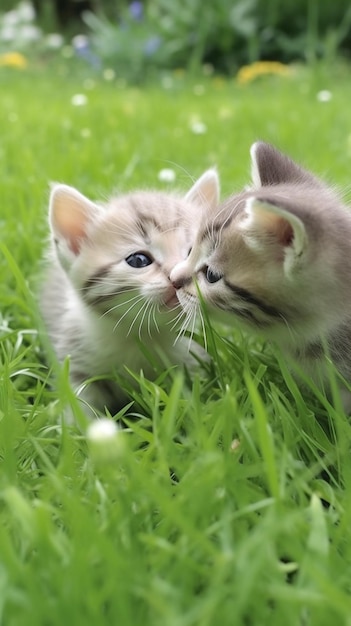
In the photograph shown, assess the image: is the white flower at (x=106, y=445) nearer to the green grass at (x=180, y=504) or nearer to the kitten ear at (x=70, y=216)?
the green grass at (x=180, y=504)

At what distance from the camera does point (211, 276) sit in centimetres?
172

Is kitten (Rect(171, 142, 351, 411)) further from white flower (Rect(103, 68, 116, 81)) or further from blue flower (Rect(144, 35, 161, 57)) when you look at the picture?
blue flower (Rect(144, 35, 161, 57))

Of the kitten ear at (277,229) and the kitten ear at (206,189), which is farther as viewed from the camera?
the kitten ear at (206,189)

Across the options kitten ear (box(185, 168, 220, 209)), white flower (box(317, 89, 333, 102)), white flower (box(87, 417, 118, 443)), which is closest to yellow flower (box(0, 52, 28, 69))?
white flower (box(317, 89, 333, 102))

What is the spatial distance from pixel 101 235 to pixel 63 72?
24.7ft

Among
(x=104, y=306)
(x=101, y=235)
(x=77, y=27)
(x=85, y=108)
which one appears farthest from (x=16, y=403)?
(x=77, y=27)

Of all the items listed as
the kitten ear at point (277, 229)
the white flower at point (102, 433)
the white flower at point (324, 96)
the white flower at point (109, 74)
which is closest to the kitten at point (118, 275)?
the kitten ear at point (277, 229)

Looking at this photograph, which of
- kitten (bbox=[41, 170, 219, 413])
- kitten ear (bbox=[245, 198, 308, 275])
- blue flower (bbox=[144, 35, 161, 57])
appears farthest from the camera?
blue flower (bbox=[144, 35, 161, 57])

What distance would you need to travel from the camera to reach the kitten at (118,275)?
203 centimetres

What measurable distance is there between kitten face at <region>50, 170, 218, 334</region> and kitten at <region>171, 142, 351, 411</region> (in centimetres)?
19

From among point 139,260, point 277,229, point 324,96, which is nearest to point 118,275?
point 139,260

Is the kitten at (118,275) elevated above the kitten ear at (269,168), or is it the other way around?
the kitten ear at (269,168)

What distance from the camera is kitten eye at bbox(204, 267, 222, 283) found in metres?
1.71

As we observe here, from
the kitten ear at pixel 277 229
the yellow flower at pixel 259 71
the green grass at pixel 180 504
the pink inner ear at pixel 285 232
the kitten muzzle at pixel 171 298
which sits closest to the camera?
the green grass at pixel 180 504
